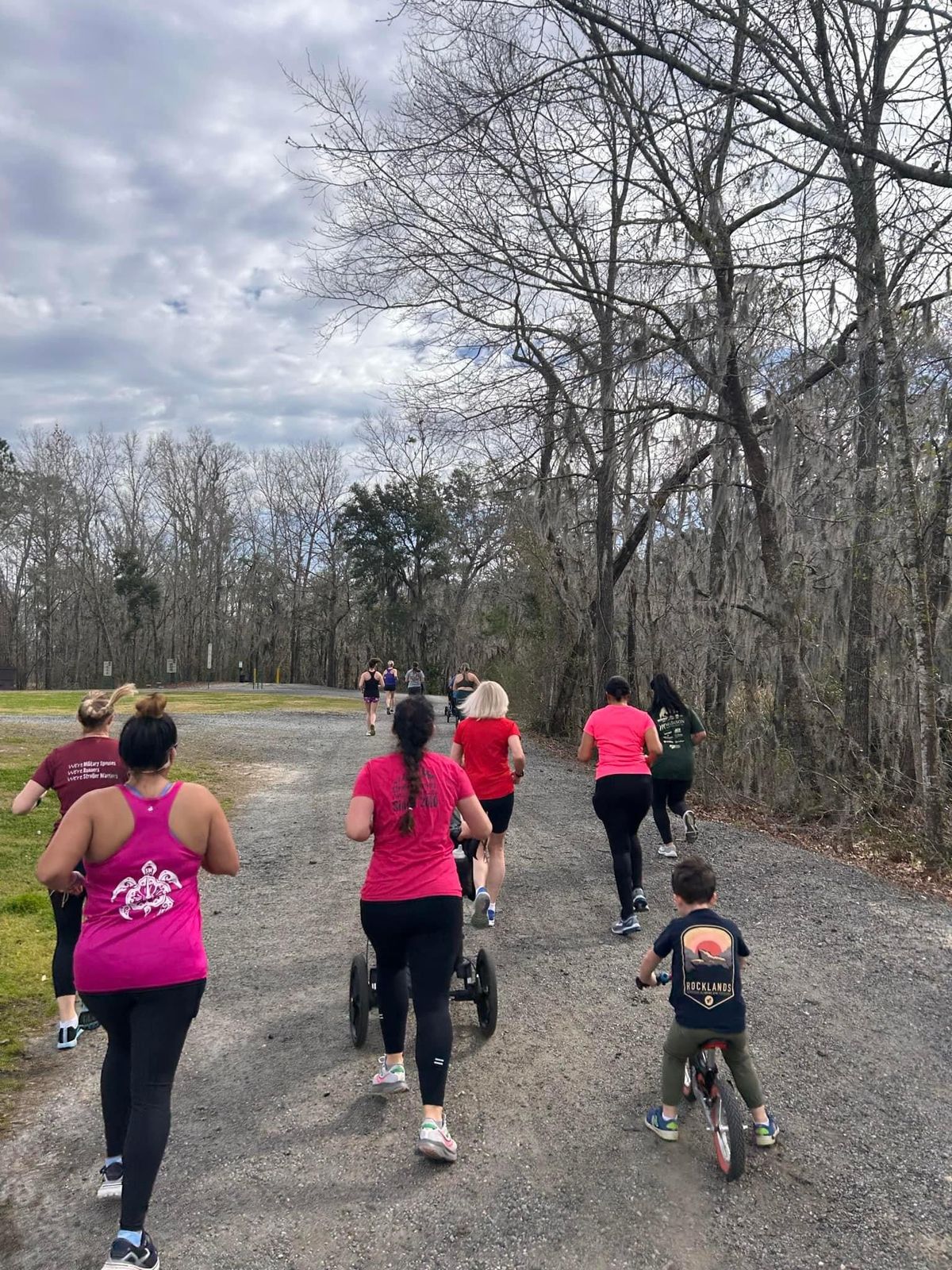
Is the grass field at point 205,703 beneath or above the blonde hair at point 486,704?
beneath

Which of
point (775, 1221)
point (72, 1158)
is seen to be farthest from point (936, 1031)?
point (72, 1158)

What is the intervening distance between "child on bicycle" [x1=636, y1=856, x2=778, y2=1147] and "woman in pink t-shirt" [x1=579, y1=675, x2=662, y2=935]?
2563 millimetres

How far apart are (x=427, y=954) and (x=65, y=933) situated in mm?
1999

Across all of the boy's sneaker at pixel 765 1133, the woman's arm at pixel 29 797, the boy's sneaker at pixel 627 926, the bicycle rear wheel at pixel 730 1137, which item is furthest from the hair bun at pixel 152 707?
the boy's sneaker at pixel 627 926

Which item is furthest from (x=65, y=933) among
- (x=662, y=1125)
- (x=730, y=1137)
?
(x=730, y=1137)

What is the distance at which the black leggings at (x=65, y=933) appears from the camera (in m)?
4.20

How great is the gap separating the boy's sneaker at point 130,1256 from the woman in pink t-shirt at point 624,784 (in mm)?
4000

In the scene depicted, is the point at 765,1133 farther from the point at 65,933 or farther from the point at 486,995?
the point at 65,933

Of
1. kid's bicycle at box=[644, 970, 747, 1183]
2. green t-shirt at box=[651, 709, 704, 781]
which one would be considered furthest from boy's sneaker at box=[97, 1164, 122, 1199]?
green t-shirt at box=[651, 709, 704, 781]

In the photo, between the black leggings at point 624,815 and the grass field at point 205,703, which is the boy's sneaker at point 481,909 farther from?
the grass field at point 205,703

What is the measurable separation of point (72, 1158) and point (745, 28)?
28.6 feet

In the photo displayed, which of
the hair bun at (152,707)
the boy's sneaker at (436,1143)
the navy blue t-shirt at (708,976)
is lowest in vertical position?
the boy's sneaker at (436,1143)

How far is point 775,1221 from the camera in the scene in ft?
10.1

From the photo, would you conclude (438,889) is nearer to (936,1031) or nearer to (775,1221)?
(775,1221)
